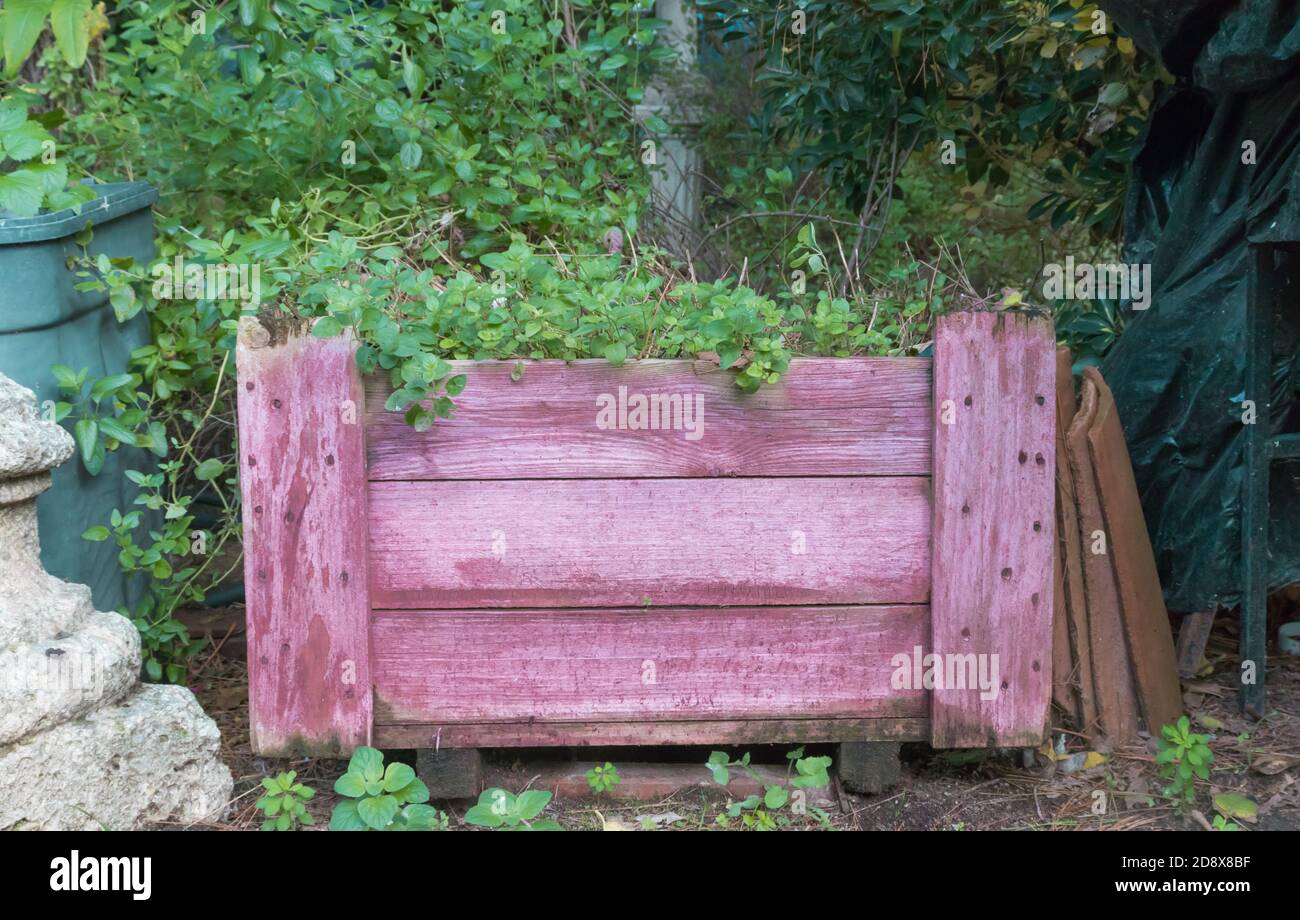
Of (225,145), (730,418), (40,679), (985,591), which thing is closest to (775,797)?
(985,591)

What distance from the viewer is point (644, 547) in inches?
99.3

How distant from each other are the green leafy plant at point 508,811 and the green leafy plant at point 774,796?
374mm

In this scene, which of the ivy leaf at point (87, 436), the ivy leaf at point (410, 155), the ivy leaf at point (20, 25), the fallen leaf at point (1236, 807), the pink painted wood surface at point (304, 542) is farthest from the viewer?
the ivy leaf at point (410, 155)

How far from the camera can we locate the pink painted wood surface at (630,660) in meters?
2.54

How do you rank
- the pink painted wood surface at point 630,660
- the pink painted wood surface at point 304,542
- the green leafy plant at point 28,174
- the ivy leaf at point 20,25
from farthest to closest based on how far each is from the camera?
the pink painted wood surface at point 630,660, the pink painted wood surface at point 304,542, the green leafy plant at point 28,174, the ivy leaf at point 20,25

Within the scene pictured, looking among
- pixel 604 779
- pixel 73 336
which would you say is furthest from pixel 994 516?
pixel 73 336

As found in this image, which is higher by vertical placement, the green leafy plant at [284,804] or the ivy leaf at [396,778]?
the ivy leaf at [396,778]

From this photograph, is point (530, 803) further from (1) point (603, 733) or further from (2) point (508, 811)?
(1) point (603, 733)

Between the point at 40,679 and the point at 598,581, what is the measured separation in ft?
3.46

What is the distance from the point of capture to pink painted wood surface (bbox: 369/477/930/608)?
98.7 inches

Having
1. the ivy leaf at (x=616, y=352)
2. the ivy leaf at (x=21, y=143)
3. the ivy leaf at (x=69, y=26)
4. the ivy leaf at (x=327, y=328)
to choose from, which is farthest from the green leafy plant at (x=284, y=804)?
the ivy leaf at (x=69, y=26)

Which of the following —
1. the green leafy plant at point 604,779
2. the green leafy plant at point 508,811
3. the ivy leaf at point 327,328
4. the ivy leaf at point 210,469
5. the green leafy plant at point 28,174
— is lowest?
the green leafy plant at point 604,779

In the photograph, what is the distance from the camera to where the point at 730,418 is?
2496 millimetres

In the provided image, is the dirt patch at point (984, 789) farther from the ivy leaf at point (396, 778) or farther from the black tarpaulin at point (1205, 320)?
the black tarpaulin at point (1205, 320)
